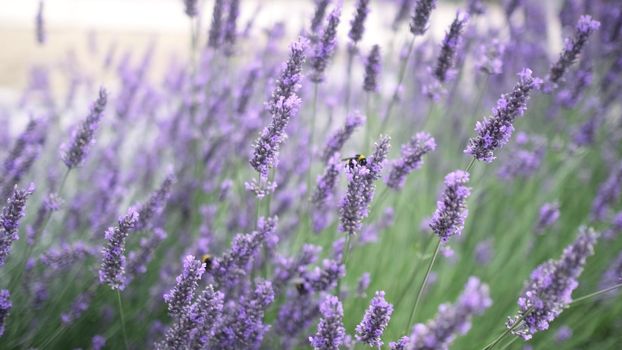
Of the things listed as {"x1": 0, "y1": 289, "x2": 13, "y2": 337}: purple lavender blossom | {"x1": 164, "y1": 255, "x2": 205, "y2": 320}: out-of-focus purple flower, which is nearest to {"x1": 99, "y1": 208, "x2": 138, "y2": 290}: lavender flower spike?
{"x1": 164, "y1": 255, "x2": 205, "y2": 320}: out-of-focus purple flower

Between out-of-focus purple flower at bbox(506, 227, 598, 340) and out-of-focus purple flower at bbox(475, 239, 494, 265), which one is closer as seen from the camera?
out-of-focus purple flower at bbox(506, 227, 598, 340)

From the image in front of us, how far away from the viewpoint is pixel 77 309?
181 cm

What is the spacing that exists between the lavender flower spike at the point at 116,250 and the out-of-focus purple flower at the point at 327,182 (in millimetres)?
578

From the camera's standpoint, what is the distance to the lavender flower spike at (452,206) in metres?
1.31

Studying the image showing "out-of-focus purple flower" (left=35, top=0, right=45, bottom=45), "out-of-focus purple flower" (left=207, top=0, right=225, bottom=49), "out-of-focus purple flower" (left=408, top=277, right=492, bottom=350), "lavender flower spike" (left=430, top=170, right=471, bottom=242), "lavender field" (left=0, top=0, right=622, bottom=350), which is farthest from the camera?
"out-of-focus purple flower" (left=35, top=0, right=45, bottom=45)

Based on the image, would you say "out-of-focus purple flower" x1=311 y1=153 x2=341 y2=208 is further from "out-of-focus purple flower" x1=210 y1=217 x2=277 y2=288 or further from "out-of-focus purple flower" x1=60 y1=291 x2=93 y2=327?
"out-of-focus purple flower" x1=60 y1=291 x2=93 y2=327

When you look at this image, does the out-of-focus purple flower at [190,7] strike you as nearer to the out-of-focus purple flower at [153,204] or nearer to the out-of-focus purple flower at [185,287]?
the out-of-focus purple flower at [153,204]

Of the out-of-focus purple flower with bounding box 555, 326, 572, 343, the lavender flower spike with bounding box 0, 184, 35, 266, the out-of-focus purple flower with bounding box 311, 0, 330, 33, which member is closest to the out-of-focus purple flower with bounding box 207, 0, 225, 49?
the out-of-focus purple flower with bounding box 311, 0, 330, 33

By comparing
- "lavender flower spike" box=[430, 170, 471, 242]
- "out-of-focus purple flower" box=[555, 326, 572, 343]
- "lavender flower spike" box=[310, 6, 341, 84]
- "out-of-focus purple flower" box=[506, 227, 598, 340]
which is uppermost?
"lavender flower spike" box=[310, 6, 341, 84]

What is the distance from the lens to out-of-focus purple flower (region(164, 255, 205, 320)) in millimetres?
1344

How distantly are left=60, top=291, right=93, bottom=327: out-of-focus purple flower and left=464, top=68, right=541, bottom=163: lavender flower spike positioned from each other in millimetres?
1262

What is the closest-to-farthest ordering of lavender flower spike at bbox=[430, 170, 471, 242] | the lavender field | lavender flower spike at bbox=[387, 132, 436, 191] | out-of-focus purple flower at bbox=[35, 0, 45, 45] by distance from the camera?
lavender flower spike at bbox=[430, 170, 471, 242] → the lavender field → lavender flower spike at bbox=[387, 132, 436, 191] → out-of-focus purple flower at bbox=[35, 0, 45, 45]

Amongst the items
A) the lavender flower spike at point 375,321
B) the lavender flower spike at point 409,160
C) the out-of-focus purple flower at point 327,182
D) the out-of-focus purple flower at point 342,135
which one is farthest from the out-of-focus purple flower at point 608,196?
the lavender flower spike at point 375,321

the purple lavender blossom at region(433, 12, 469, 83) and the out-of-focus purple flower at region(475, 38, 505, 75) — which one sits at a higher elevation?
the out-of-focus purple flower at region(475, 38, 505, 75)
